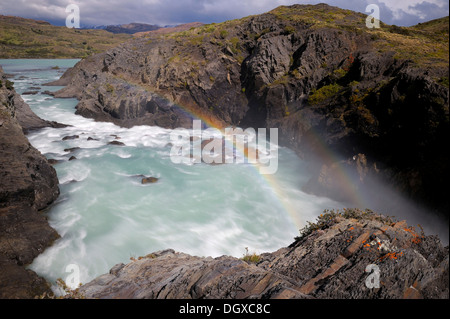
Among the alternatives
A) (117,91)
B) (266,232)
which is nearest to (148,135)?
(117,91)

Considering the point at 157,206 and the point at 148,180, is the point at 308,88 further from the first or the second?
the point at 157,206

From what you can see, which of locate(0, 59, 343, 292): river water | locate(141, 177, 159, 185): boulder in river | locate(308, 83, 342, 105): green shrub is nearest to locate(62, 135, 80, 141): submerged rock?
locate(0, 59, 343, 292): river water

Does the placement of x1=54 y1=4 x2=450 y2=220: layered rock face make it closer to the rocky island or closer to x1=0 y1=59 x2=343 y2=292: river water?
the rocky island

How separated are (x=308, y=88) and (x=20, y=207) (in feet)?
99.9

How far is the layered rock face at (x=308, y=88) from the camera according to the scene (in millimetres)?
15797

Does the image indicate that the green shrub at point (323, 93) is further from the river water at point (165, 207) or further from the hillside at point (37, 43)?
the hillside at point (37, 43)

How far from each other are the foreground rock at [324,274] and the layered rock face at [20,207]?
4006 mm

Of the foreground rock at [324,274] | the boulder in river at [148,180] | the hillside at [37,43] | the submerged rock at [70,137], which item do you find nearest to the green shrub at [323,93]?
the boulder in river at [148,180]

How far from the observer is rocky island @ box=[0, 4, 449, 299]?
22.4 feet

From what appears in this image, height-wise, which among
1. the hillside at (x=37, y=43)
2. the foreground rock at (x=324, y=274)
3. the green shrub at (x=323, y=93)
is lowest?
the foreground rock at (x=324, y=274)

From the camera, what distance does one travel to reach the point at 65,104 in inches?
1869

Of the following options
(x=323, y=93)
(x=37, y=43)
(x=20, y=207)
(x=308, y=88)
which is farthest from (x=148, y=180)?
(x=37, y=43)
